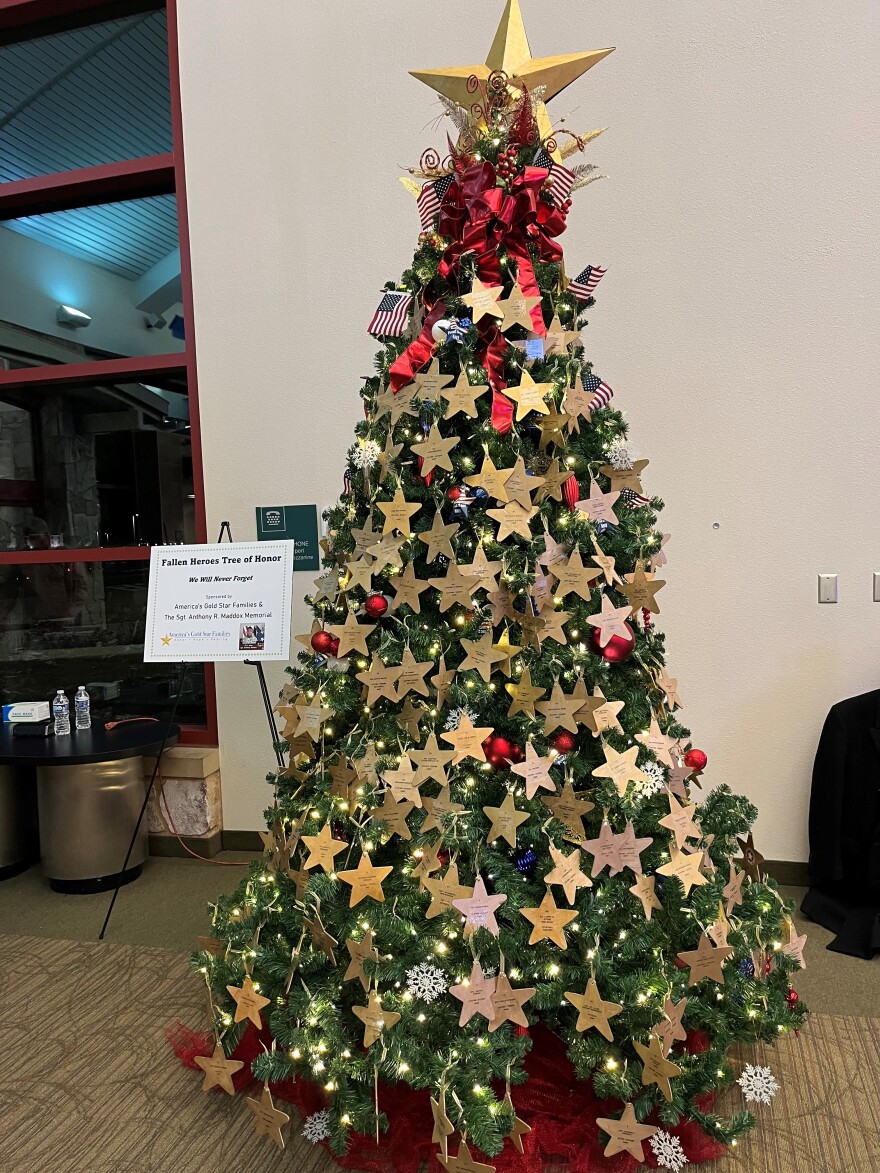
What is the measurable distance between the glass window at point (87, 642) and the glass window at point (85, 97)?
6.20 feet

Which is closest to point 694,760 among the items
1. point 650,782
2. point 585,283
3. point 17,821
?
point 650,782

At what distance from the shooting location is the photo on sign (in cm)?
259

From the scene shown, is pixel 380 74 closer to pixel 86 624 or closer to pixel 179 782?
pixel 86 624

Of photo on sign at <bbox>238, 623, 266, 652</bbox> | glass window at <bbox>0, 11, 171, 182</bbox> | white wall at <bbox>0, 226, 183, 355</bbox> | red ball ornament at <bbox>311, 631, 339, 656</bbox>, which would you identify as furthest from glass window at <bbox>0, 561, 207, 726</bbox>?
glass window at <bbox>0, 11, 171, 182</bbox>

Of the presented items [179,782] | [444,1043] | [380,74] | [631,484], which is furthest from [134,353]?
[444,1043]

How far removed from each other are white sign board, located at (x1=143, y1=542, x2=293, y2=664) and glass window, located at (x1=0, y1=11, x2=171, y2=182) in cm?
202

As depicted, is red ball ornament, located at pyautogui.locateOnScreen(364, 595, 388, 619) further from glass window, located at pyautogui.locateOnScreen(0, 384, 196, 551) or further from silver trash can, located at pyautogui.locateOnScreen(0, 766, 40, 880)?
silver trash can, located at pyautogui.locateOnScreen(0, 766, 40, 880)

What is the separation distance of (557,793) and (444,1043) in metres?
0.57

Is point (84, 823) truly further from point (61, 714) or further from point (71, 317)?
point (71, 317)

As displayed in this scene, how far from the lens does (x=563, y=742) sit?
67.2 inches

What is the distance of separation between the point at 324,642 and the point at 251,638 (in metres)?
0.77

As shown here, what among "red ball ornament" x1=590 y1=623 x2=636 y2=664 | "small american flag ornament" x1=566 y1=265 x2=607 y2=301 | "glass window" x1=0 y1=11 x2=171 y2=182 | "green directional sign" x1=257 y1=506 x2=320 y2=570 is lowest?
"red ball ornament" x1=590 y1=623 x2=636 y2=664

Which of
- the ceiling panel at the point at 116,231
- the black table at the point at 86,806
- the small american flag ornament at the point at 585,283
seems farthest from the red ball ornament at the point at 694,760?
the ceiling panel at the point at 116,231

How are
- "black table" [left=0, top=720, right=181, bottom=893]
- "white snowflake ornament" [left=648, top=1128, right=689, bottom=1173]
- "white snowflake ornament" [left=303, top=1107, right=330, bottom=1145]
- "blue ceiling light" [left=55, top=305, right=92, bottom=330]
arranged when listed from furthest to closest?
"blue ceiling light" [left=55, top=305, right=92, bottom=330], "black table" [left=0, top=720, right=181, bottom=893], "white snowflake ornament" [left=303, top=1107, right=330, bottom=1145], "white snowflake ornament" [left=648, top=1128, right=689, bottom=1173]
